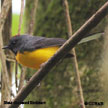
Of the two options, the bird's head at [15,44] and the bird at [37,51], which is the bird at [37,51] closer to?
the bird at [37,51]

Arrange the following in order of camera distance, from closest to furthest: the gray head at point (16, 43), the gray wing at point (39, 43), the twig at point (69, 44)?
1. the twig at point (69, 44)
2. the gray wing at point (39, 43)
3. the gray head at point (16, 43)

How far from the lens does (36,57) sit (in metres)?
2.93

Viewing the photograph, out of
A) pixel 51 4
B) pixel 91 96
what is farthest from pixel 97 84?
pixel 51 4

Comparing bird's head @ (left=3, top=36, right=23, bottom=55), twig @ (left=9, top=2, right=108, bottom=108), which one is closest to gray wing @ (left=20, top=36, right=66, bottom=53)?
bird's head @ (left=3, top=36, right=23, bottom=55)

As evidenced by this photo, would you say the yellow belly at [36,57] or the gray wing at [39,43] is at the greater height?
the gray wing at [39,43]

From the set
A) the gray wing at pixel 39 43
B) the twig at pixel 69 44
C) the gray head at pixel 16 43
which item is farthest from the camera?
the gray head at pixel 16 43

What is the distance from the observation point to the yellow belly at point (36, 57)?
2916mm

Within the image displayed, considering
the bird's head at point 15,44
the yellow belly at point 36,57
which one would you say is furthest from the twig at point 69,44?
the bird's head at point 15,44

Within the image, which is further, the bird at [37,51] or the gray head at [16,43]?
the gray head at [16,43]

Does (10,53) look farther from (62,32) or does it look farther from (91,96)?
(91,96)

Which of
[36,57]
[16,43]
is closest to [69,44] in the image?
[36,57]

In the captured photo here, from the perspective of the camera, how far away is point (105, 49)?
307cm

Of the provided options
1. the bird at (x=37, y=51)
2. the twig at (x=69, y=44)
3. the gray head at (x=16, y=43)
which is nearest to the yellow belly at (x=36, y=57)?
the bird at (x=37, y=51)

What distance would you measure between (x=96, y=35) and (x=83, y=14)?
1431 mm
